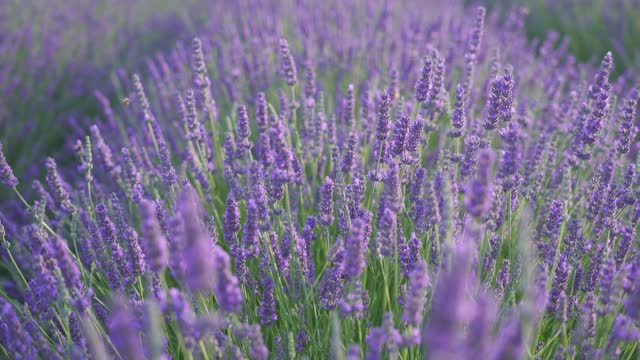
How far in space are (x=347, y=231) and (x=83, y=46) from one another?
4.55m

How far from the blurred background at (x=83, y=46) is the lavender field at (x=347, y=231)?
0.32 meters

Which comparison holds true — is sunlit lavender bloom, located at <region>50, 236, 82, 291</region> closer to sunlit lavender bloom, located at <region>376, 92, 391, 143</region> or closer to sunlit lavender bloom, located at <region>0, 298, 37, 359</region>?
sunlit lavender bloom, located at <region>0, 298, 37, 359</region>

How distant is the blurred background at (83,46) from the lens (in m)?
4.68

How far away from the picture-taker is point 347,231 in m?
2.10

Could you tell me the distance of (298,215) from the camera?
8.94ft

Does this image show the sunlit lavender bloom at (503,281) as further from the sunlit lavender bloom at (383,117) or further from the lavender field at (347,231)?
the sunlit lavender bloom at (383,117)

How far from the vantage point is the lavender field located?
1.49m

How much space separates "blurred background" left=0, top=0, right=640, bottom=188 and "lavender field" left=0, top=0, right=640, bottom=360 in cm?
32

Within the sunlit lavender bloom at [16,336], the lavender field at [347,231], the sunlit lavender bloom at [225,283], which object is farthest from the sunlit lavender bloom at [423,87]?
the sunlit lavender bloom at [16,336]

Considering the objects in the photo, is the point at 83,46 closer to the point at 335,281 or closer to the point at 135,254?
the point at 135,254

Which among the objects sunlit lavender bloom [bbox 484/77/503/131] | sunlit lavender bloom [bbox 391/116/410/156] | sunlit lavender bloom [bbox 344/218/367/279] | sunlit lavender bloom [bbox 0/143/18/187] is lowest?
sunlit lavender bloom [bbox 0/143/18/187]

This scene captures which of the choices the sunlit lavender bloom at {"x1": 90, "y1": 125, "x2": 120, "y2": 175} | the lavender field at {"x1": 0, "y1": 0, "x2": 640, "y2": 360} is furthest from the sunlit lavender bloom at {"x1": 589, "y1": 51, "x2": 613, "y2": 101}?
the sunlit lavender bloom at {"x1": 90, "y1": 125, "x2": 120, "y2": 175}

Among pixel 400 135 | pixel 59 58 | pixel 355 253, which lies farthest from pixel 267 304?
pixel 59 58

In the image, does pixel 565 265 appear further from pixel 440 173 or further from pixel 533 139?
pixel 533 139
